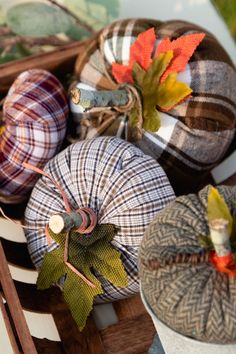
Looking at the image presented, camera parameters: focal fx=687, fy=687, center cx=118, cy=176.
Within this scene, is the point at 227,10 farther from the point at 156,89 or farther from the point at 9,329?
the point at 9,329

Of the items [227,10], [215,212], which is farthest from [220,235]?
A: [227,10]

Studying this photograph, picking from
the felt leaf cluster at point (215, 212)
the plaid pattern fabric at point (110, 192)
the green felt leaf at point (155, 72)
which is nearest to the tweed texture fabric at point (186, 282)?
the felt leaf cluster at point (215, 212)

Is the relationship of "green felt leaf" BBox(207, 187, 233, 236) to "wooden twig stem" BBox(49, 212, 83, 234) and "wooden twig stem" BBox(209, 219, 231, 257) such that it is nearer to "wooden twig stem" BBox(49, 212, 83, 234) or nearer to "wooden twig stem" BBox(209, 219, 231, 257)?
"wooden twig stem" BBox(209, 219, 231, 257)

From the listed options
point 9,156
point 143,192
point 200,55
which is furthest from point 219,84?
point 9,156

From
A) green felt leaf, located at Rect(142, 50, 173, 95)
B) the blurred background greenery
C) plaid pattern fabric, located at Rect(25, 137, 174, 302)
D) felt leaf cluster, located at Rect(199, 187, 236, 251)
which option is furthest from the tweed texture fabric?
the blurred background greenery

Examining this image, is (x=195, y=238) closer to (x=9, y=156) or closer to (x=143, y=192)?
(x=143, y=192)

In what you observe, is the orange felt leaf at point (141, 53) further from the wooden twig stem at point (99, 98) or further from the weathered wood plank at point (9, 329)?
the weathered wood plank at point (9, 329)
